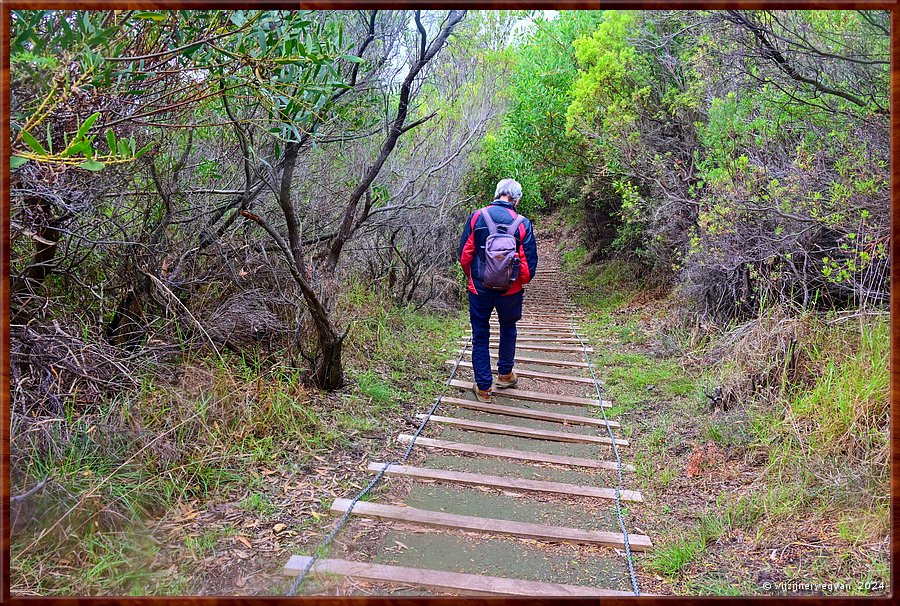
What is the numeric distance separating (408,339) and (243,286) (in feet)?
9.76

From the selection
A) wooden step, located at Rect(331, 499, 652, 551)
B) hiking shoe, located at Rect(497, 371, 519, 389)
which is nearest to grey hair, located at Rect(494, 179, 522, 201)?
hiking shoe, located at Rect(497, 371, 519, 389)

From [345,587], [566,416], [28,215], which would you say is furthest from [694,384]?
[28,215]

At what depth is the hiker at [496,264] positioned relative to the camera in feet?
17.9

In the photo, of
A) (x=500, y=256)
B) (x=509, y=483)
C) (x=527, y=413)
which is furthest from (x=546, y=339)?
(x=509, y=483)

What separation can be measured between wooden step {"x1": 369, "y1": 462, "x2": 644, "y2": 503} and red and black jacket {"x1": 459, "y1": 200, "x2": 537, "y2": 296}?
6.54 feet

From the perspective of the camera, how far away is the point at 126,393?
3645mm

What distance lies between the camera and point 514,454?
474cm

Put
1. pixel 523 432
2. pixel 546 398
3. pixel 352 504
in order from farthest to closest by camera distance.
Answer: pixel 546 398, pixel 523 432, pixel 352 504

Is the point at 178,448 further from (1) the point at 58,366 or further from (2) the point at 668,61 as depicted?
(2) the point at 668,61

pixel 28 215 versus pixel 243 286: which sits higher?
pixel 28 215

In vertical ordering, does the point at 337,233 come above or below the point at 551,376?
above

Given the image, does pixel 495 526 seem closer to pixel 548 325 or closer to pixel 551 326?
pixel 551 326

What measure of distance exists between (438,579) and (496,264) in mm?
3089

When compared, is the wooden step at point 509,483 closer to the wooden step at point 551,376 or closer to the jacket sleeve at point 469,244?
the jacket sleeve at point 469,244
